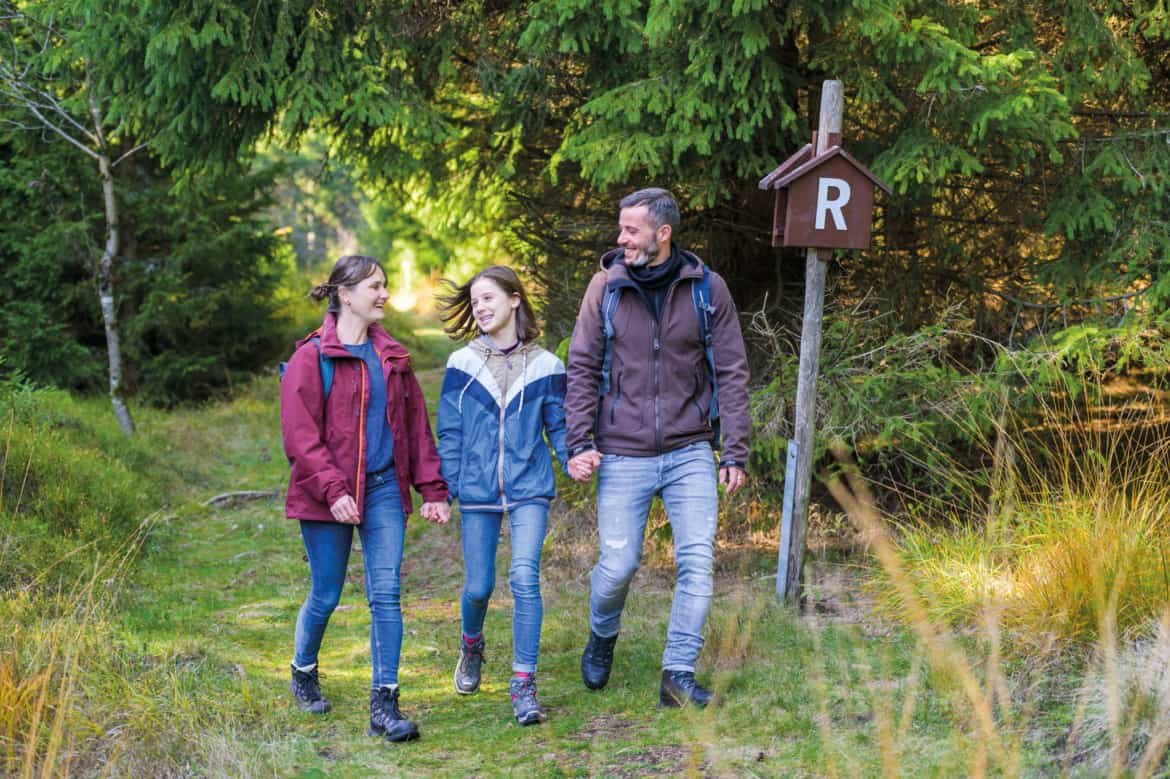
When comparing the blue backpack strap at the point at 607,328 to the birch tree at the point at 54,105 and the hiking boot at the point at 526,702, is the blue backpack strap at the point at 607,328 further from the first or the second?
the birch tree at the point at 54,105

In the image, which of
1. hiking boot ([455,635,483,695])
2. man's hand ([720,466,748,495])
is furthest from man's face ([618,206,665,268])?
hiking boot ([455,635,483,695])

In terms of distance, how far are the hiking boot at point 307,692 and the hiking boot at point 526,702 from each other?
90 cm

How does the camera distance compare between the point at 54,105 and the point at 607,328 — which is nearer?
the point at 607,328

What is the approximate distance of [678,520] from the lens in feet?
16.2

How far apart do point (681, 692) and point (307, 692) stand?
5.50 feet

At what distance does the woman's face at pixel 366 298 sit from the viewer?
4.79 m

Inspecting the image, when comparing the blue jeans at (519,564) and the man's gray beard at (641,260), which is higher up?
the man's gray beard at (641,260)

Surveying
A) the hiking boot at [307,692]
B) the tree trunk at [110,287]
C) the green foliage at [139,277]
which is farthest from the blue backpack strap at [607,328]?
the green foliage at [139,277]

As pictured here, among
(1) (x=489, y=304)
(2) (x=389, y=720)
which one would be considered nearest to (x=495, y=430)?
(1) (x=489, y=304)

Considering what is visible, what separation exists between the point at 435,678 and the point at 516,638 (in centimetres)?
104

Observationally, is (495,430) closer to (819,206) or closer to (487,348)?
(487,348)

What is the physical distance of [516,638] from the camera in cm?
503

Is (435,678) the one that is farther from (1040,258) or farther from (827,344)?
(1040,258)

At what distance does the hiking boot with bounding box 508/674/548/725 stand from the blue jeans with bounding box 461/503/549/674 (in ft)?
0.17
